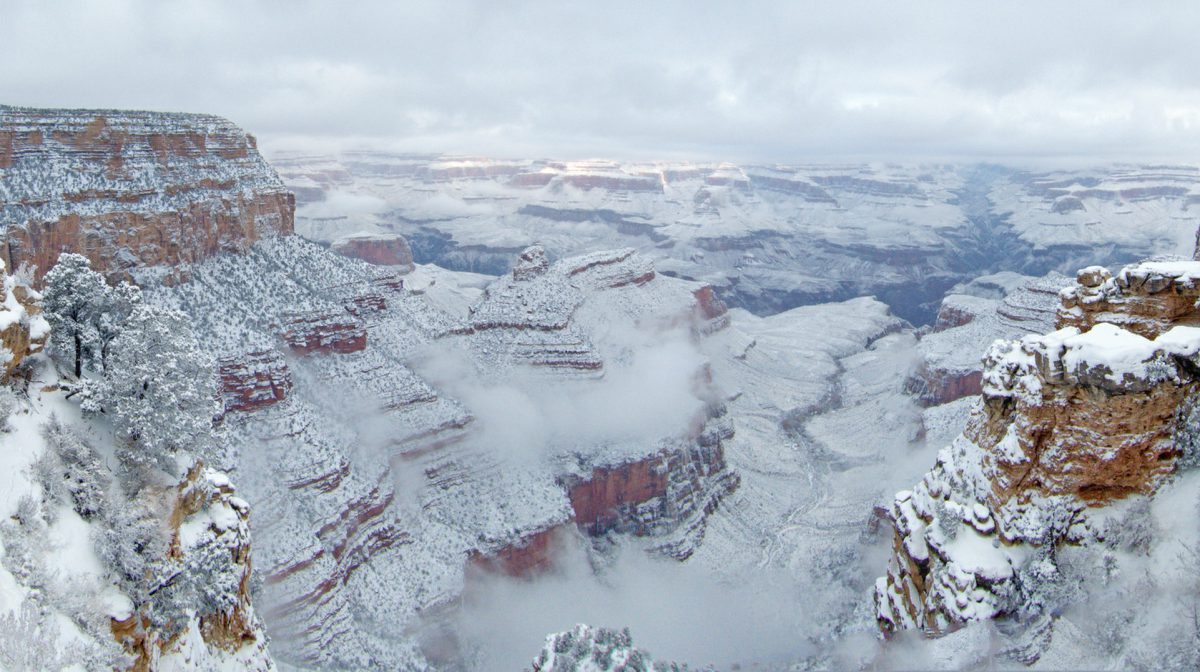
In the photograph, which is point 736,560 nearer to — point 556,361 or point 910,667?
point 556,361

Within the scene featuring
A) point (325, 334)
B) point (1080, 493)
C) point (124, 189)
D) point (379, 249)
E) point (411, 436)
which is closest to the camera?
point (1080, 493)

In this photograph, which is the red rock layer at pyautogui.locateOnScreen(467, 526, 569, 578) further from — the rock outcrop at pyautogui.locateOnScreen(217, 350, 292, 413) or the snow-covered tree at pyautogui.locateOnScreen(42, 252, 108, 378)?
the snow-covered tree at pyautogui.locateOnScreen(42, 252, 108, 378)

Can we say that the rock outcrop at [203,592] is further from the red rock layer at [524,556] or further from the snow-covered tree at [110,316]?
the red rock layer at [524,556]

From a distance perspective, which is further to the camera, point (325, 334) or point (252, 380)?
point (325, 334)

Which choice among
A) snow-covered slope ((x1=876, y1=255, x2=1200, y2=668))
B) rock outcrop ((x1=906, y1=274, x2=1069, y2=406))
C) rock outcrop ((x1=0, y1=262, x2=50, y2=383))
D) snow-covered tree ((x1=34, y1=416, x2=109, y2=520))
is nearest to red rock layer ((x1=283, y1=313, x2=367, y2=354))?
rock outcrop ((x1=0, y1=262, x2=50, y2=383))

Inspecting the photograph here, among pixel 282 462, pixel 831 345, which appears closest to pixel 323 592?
pixel 282 462

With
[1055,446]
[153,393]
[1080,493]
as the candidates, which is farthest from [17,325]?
[1080,493]

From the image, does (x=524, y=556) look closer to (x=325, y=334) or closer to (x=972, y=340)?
(x=325, y=334)

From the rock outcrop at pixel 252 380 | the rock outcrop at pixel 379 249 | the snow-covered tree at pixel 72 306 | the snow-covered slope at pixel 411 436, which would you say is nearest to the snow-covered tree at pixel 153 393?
the snow-covered tree at pixel 72 306
